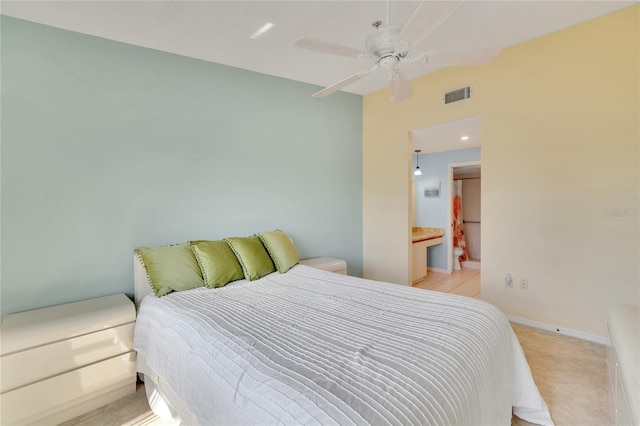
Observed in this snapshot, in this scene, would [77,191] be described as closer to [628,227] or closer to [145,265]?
→ [145,265]

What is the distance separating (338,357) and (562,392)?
1.82 metres

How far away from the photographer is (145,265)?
2322mm

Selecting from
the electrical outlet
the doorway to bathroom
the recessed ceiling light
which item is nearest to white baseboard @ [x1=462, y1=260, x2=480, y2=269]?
the doorway to bathroom

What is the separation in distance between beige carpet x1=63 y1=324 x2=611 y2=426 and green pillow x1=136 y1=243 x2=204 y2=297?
0.76 metres

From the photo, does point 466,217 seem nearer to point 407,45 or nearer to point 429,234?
point 429,234

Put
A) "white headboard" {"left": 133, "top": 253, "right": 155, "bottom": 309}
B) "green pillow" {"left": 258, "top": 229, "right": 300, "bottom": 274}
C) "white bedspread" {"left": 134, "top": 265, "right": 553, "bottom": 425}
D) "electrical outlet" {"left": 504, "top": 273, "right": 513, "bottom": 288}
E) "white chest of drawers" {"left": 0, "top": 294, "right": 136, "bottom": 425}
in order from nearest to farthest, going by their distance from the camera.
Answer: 1. "white bedspread" {"left": 134, "top": 265, "right": 553, "bottom": 425}
2. "white chest of drawers" {"left": 0, "top": 294, "right": 136, "bottom": 425}
3. "white headboard" {"left": 133, "top": 253, "right": 155, "bottom": 309}
4. "green pillow" {"left": 258, "top": 229, "right": 300, "bottom": 274}
5. "electrical outlet" {"left": 504, "top": 273, "right": 513, "bottom": 288}

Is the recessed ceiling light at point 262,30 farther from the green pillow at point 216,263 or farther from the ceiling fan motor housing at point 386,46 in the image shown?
the green pillow at point 216,263

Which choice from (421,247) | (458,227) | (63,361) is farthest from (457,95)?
(63,361)

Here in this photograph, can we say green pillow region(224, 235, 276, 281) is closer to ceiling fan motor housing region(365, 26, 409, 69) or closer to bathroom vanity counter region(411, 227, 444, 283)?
ceiling fan motor housing region(365, 26, 409, 69)

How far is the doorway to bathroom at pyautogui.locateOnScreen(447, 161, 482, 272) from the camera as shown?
5996 mm

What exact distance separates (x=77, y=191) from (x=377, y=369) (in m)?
2.65

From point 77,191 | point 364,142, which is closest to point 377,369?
point 77,191

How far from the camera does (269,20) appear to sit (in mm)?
2439

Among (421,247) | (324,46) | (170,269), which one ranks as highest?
(324,46)
